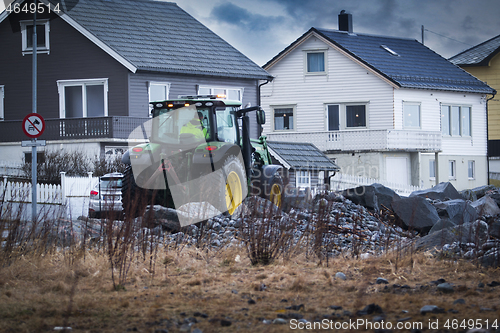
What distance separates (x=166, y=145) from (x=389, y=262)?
6.03 metres

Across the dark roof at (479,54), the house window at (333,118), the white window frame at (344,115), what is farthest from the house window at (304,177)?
the dark roof at (479,54)

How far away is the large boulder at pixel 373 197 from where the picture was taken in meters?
18.0

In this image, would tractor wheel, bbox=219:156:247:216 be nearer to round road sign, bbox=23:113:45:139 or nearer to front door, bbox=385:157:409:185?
round road sign, bbox=23:113:45:139

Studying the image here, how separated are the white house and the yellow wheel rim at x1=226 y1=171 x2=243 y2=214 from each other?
60.6 feet

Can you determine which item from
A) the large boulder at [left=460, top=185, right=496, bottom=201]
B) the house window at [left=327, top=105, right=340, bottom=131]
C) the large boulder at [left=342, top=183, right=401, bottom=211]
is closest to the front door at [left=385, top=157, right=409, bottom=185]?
the house window at [left=327, top=105, right=340, bottom=131]

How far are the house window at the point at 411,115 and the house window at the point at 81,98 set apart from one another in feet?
53.4

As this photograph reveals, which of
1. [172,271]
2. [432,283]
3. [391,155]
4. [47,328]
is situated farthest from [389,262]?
[391,155]

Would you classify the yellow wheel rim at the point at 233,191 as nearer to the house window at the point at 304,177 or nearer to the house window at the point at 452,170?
the house window at the point at 304,177

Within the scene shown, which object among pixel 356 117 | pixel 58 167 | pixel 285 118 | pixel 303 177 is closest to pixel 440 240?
pixel 303 177

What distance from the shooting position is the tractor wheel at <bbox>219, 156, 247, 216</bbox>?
40.4ft

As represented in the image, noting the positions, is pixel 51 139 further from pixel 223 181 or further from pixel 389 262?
pixel 389 262

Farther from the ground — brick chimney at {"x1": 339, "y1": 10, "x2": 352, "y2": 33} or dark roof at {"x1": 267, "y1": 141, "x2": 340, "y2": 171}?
brick chimney at {"x1": 339, "y1": 10, "x2": 352, "y2": 33}

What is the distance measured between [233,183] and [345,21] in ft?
84.9

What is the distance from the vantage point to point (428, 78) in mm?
32406
